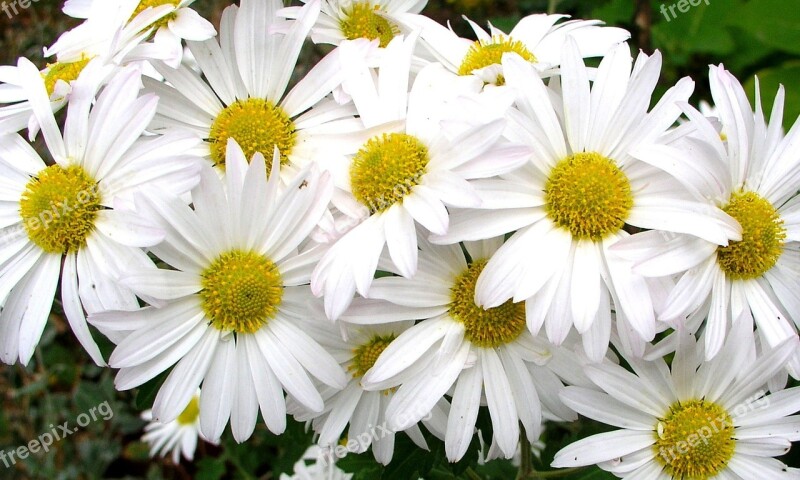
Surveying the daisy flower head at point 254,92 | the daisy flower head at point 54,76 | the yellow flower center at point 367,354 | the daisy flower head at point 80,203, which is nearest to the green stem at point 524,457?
the yellow flower center at point 367,354

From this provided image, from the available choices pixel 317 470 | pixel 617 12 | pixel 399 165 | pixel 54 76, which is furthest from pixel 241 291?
pixel 617 12

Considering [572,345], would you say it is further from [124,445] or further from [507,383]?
[124,445]

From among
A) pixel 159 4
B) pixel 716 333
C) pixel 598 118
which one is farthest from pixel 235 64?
pixel 716 333

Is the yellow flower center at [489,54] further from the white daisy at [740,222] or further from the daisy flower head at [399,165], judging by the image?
the white daisy at [740,222]

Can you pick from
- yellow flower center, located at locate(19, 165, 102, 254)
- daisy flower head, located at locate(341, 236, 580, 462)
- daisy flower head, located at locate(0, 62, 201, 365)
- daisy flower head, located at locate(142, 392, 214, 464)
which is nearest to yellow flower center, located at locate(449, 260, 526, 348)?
daisy flower head, located at locate(341, 236, 580, 462)

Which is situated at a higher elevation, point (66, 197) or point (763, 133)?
point (763, 133)

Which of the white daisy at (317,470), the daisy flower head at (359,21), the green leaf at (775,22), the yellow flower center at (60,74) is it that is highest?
the green leaf at (775,22)

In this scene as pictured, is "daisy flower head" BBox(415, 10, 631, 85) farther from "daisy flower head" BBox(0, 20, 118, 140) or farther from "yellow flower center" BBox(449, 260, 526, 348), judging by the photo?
"daisy flower head" BBox(0, 20, 118, 140)
